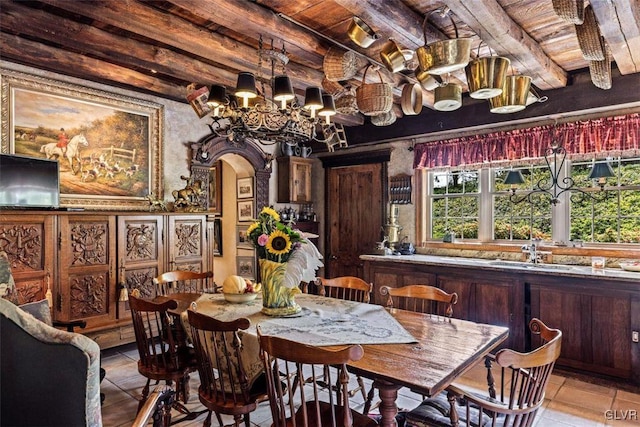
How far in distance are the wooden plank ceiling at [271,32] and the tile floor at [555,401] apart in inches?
102

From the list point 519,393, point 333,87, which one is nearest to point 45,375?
point 519,393

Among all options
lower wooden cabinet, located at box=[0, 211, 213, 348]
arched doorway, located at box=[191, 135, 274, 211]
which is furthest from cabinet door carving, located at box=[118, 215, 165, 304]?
arched doorway, located at box=[191, 135, 274, 211]

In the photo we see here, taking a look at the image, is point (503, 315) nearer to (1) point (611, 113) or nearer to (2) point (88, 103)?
(1) point (611, 113)

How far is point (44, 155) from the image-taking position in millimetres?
3656

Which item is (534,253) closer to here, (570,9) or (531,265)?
(531,265)

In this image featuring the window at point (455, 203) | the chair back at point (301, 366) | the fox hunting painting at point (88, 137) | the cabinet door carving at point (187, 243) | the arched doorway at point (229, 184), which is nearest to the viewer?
the chair back at point (301, 366)

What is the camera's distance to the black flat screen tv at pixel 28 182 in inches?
126

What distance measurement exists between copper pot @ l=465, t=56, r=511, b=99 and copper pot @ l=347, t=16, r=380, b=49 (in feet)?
2.02

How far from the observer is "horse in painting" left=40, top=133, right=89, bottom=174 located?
3.68 m

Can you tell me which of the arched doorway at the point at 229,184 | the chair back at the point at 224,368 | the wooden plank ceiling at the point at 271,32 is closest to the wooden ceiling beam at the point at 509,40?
the wooden plank ceiling at the point at 271,32

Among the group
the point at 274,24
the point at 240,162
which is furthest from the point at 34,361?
the point at 240,162

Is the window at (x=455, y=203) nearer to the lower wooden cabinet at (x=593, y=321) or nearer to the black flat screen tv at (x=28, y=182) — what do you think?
the lower wooden cabinet at (x=593, y=321)

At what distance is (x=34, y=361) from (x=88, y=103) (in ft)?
11.3

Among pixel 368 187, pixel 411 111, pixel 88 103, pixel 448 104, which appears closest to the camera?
pixel 448 104
